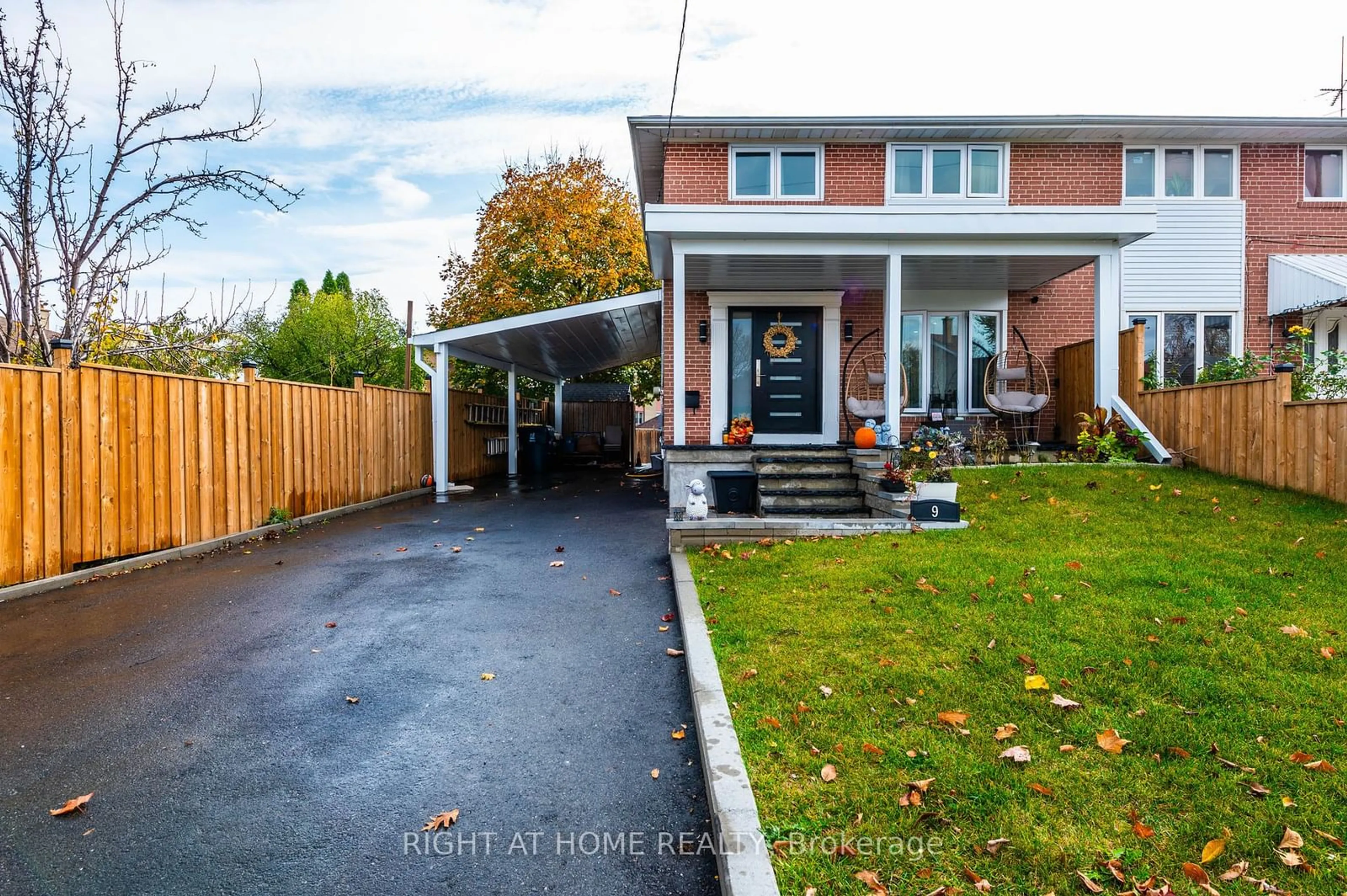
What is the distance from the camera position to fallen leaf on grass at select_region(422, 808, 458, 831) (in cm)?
246

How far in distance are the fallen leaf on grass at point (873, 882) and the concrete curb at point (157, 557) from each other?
6282mm

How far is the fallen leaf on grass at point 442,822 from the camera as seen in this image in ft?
8.07

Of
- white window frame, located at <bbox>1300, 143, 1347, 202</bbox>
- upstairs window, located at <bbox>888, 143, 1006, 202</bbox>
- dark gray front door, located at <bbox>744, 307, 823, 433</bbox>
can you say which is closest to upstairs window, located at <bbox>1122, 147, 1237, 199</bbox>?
white window frame, located at <bbox>1300, 143, 1347, 202</bbox>

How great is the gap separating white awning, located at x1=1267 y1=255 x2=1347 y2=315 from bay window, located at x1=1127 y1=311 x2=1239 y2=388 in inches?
27.3

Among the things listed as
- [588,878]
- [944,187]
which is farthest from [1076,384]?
[588,878]

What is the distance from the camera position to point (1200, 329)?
38.4ft

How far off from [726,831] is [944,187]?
1124 centimetres

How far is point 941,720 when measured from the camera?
2.87 meters

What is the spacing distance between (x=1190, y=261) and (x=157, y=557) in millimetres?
14956

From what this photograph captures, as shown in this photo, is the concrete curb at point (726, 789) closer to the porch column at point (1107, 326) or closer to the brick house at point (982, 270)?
the brick house at point (982, 270)

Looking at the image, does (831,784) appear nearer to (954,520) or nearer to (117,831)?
(117,831)

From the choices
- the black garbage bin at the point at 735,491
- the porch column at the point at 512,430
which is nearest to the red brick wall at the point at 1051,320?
the black garbage bin at the point at 735,491

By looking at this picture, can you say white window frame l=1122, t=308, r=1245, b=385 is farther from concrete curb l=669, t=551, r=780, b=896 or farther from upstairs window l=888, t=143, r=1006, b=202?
concrete curb l=669, t=551, r=780, b=896

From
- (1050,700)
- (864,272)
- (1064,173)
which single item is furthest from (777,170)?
(1050,700)
